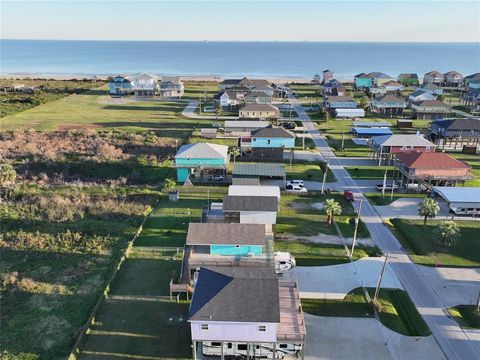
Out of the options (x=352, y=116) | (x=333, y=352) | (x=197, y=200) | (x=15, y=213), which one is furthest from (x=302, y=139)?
(x=333, y=352)

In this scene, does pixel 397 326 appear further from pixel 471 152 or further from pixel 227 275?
pixel 471 152

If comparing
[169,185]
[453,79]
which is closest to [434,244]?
[169,185]

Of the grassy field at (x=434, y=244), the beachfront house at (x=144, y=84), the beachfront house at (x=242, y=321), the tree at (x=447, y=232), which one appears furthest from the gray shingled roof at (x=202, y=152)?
the beachfront house at (x=144, y=84)

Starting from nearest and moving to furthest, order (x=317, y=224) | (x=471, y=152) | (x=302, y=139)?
(x=317, y=224)
(x=471, y=152)
(x=302, y=139)

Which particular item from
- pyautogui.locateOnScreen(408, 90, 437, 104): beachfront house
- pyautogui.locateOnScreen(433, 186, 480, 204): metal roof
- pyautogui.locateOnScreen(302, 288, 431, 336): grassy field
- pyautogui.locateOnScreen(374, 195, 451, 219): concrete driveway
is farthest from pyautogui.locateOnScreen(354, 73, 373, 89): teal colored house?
pyautogui.locateOnScreen(302, 288, 431, 336): grassy field

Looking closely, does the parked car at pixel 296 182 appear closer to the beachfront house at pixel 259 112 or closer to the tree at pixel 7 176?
the tree at pixel 7 176

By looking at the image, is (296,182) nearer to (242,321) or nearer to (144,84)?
(242,321)
